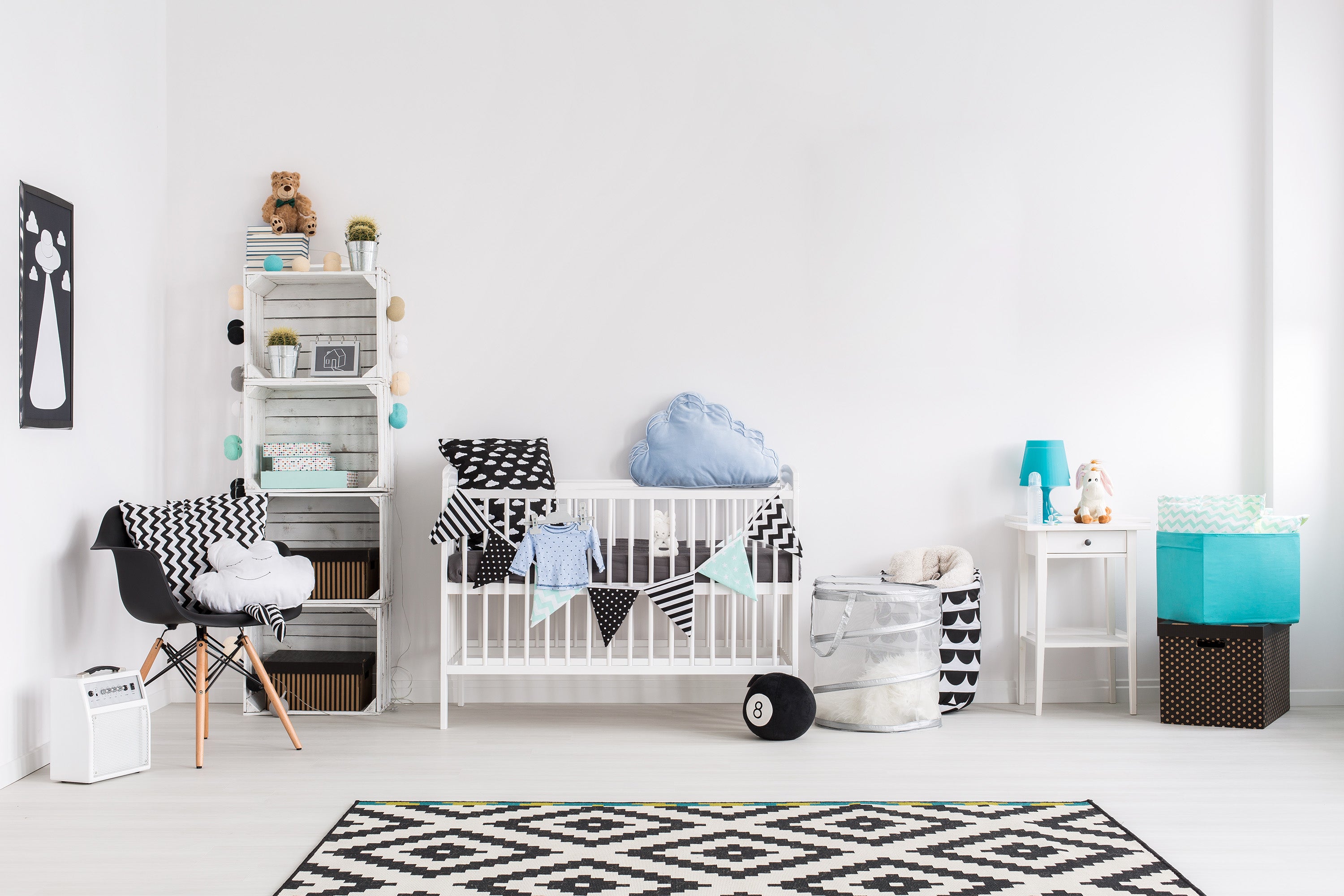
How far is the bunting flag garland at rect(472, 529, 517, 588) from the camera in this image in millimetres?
3191

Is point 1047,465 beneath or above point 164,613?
above

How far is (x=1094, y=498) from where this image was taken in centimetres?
345

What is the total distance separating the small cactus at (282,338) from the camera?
3.41 m

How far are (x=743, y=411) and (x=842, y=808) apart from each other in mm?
1641

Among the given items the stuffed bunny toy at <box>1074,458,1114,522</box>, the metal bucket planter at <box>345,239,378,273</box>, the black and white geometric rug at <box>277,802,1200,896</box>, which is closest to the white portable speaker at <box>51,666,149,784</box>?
the black and white geometric rug at <box>277,802,1200,896</box>

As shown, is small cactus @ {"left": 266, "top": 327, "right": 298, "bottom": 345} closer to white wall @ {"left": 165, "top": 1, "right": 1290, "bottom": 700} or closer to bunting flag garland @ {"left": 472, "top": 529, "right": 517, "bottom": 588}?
white wall @ {"left": 165, "top": 1, "right": 1290, "bottom": 700}

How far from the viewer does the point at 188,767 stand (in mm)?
2758

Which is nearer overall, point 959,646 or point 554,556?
point 554,556

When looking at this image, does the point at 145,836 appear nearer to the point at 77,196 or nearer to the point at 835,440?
the point at 77,196

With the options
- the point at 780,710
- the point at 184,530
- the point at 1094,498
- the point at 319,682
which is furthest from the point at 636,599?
the point at 1094,498

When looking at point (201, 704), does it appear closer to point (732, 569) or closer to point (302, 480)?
point (302, 480)

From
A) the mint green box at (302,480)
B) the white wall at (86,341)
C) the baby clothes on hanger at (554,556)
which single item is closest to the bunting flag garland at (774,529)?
the baby clothes on hanger at (554,556)

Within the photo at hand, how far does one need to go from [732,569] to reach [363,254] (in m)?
1.67

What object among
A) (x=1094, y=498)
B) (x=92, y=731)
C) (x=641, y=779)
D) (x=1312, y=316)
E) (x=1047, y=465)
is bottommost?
(x=641, y=779)
